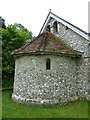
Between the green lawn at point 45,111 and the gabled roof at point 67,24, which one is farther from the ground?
the gabled roof at point 67,24

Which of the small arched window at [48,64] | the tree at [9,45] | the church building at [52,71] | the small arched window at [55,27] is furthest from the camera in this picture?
the tree at [9,45]

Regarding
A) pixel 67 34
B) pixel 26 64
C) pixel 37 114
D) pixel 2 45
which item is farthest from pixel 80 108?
pixel 2 45

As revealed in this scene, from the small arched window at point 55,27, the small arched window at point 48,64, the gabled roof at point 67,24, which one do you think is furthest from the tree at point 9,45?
the small arched window at point 48,64

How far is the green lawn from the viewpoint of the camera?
1389cm

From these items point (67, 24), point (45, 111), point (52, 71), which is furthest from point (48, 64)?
point (67, 24)

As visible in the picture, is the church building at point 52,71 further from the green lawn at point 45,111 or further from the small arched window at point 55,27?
the small arched window at point 55,27

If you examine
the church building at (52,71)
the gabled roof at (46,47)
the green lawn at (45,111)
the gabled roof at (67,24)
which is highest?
the gabled roof at (67,24)

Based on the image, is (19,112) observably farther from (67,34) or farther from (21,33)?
(21,33)

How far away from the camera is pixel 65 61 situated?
17.2 m

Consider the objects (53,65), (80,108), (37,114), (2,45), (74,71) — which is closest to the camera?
(37,114)

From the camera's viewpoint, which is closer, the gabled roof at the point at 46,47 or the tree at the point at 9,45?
the gabled roof at the point at 46,47

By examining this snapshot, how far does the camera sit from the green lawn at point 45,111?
547 inches

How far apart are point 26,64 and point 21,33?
13.5 m

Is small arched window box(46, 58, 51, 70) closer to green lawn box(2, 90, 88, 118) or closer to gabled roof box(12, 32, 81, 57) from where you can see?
gabled roof box(12, 32, 81, 57)
